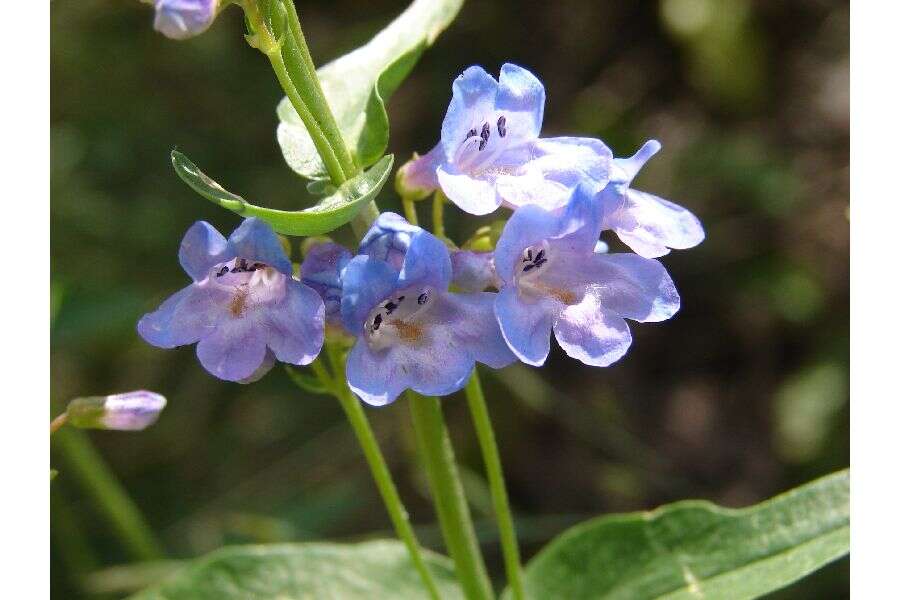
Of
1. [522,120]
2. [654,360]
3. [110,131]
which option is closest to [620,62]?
[654,360]

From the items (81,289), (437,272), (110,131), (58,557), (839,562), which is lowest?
(839,562)

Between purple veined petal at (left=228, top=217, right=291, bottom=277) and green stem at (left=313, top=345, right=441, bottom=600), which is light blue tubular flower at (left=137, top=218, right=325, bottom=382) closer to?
purple veined petal at (left=228, top=217, right=291, bottom=277)

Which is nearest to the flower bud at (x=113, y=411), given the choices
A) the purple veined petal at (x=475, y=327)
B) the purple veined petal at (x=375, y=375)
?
the purple veined petal at (x=375, y=375)

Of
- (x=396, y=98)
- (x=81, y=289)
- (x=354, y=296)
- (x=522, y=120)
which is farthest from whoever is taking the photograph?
(x=396, y=98)

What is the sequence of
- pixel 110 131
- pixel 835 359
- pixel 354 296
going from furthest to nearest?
1. pixel 110 131
2. pixel 835 359
3. pixel 354 296

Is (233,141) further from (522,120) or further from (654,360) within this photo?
(522,120)

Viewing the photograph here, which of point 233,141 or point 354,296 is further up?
point 354,296

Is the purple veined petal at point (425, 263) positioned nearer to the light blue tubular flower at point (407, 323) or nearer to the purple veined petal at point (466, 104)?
the light blue tubular flower at point (407, 323)
